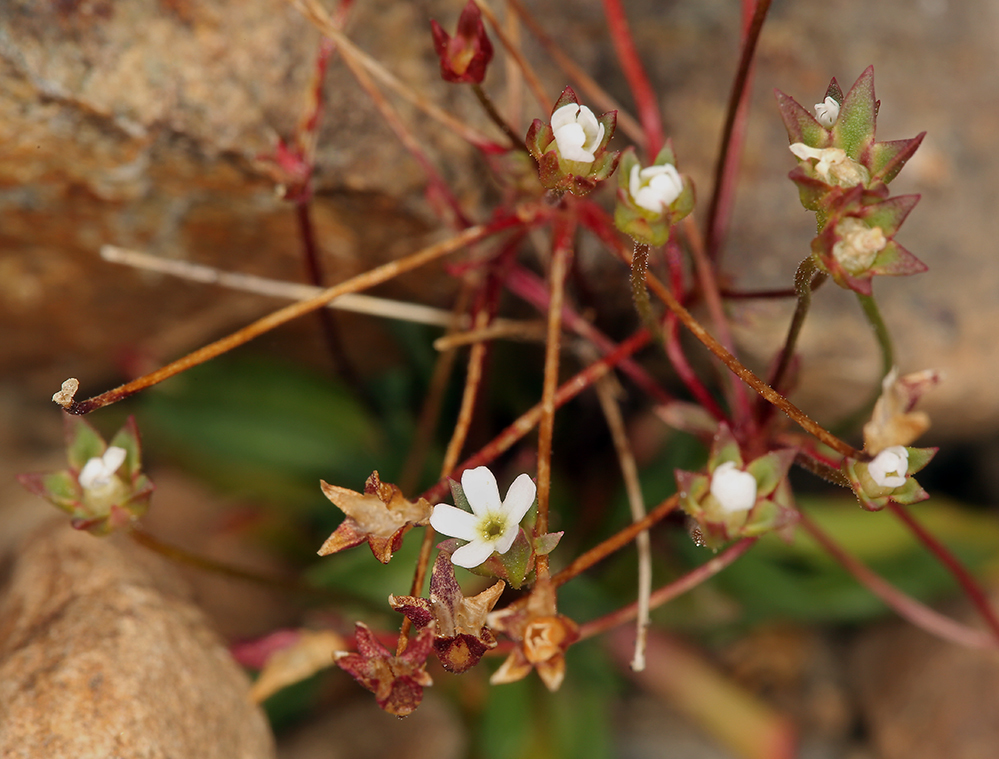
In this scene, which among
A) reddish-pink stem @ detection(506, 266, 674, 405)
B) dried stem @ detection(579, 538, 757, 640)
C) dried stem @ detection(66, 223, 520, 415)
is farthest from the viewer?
reddish-pink stem @ detection(506, 266, 674, 405)

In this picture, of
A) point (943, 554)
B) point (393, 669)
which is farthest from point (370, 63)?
point (943, 554)

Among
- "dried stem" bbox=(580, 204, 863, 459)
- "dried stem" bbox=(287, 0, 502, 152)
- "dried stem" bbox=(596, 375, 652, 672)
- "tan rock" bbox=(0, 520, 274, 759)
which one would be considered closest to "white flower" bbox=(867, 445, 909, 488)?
"dried stem" bbox=(580, 204, 863, 459)

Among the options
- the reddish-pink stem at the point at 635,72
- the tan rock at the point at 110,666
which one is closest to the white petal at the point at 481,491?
the tan rock at the point at 110,666

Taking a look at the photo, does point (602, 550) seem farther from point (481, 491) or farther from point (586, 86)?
point (586, 86)

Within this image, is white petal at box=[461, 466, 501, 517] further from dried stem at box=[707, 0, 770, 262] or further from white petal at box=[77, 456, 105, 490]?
dried stem at box=[707, 0, 770, 262]

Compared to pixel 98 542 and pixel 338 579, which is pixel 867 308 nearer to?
pixel 338 579

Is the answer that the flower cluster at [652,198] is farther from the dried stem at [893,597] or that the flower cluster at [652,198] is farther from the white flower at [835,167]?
the dried stem at [893,597]
